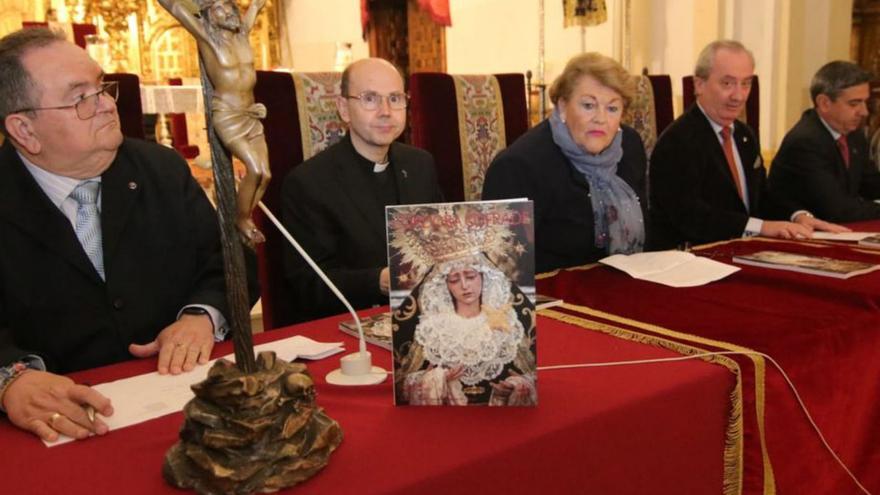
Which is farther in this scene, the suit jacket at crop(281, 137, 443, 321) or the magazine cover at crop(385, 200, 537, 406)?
the suit jacket at crop(281, 137, 443, 321)

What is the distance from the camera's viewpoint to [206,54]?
811 millimetres

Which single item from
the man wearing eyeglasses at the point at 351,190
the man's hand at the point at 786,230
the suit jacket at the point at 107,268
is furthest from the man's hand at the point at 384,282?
the man's hand at the point at 786,230

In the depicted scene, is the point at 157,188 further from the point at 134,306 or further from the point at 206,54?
the point at 206,54

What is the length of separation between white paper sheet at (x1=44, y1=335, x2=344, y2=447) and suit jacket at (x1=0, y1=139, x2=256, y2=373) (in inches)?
9.4

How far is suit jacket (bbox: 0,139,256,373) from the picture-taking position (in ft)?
4.79

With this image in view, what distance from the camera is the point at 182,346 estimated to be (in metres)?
1.29

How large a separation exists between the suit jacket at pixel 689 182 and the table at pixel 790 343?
3.09 feet

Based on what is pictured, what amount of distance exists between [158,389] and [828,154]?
2973 mm

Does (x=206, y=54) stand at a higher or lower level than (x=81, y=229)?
higher

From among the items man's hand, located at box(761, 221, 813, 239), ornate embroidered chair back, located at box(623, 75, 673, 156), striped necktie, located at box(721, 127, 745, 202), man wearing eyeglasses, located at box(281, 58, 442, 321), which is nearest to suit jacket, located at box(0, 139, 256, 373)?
man wearing eyeglasses, located at box(281, 58, 442, 321)

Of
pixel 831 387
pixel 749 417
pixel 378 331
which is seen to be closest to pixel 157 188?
pixel 378 331

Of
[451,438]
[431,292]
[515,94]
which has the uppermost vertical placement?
[515,94]

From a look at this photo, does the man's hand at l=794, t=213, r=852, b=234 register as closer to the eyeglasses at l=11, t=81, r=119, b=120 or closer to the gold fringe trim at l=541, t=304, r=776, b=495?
the gold fringe trim at l=541, t=304, r=776, b=495

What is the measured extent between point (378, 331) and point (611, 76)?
1160mm
